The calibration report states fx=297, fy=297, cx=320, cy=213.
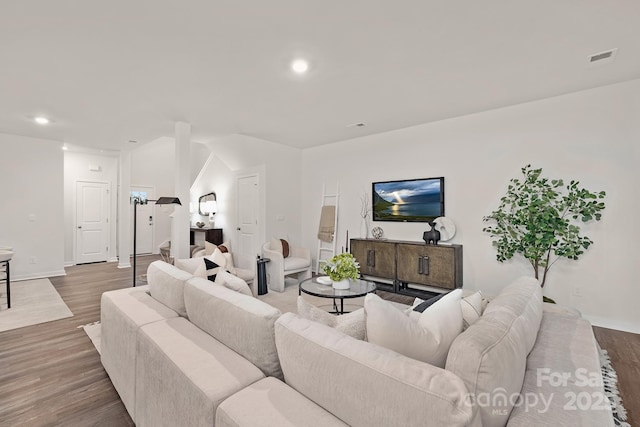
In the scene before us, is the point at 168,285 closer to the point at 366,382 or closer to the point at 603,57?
the point at 366,382

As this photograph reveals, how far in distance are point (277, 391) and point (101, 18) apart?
2.60 metres

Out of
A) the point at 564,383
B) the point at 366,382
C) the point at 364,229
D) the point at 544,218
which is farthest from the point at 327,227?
the point at 366,382

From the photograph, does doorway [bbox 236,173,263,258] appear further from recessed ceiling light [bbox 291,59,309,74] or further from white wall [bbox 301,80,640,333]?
recessed ceiling light [bbox 291,59,309,74]

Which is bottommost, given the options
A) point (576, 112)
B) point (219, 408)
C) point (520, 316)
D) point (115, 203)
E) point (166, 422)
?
point (166, 422)

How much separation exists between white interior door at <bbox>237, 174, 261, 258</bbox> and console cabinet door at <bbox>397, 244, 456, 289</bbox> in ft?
8.97

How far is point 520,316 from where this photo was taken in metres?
1.23

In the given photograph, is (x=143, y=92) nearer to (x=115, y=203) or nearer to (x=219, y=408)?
(x=219, y=408)

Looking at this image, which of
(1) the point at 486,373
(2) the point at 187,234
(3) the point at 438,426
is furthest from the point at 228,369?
(2) the point at 187,234

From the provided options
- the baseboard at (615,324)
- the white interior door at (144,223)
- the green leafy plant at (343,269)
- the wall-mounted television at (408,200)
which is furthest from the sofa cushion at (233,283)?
the white interior door at (144,223)

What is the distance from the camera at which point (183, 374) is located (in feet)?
3.99

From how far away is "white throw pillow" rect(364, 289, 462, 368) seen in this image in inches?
42.4

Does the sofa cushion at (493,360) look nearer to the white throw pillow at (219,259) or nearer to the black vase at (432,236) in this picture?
the black vase at (432,236)

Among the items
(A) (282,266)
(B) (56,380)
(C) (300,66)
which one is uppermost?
(C) (300,66)

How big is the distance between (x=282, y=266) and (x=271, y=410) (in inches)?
145
